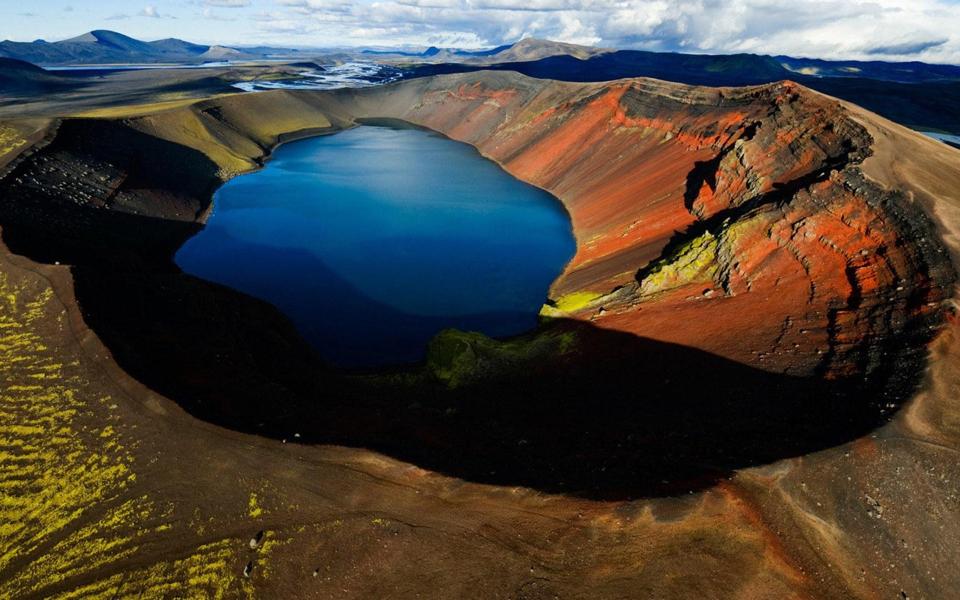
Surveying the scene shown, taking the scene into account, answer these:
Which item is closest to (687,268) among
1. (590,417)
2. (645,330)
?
(645,330)

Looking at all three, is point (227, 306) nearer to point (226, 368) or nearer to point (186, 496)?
point (226, 368)

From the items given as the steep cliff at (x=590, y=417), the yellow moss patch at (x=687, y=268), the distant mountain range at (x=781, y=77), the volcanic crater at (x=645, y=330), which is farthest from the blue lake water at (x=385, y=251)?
the distant mountain range at (x=781, y=77)

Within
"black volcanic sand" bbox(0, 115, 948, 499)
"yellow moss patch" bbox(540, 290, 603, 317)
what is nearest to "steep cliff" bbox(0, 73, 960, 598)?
"black volcanic sand" bbox(0, 115, 948, 499)

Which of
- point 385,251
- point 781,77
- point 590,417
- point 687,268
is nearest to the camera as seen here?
point 590,417

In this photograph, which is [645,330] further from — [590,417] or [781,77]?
[781,77]

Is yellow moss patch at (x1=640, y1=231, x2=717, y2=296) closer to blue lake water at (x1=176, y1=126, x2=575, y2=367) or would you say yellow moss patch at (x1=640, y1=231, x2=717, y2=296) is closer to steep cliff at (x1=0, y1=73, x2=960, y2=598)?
steep cliff at (x1=0, y1=73, x2=960, y2=598)

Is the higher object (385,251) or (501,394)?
(385,251)
